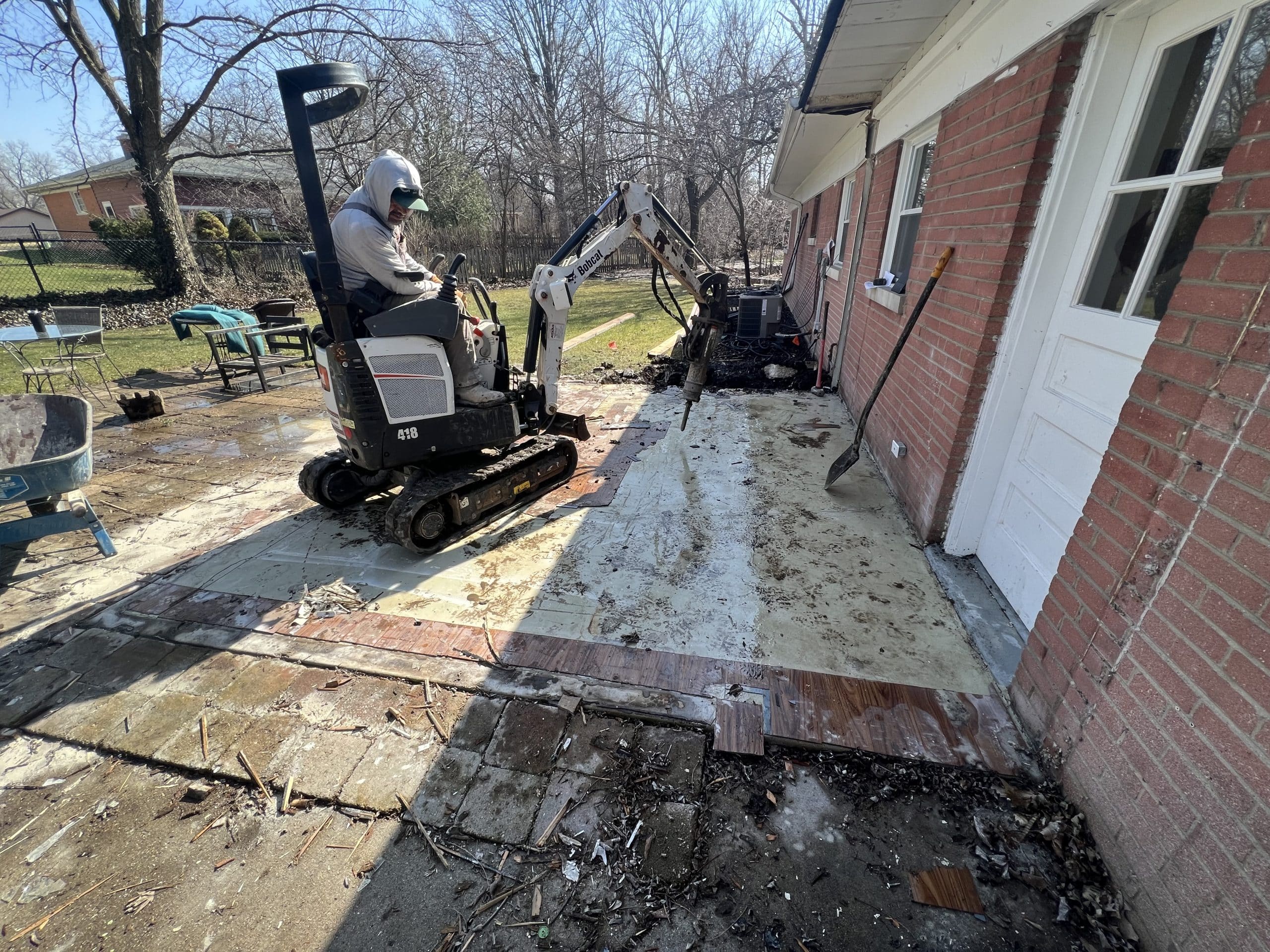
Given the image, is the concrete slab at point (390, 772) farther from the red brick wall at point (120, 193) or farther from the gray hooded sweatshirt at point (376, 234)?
the red brick wall at point (120, 193)

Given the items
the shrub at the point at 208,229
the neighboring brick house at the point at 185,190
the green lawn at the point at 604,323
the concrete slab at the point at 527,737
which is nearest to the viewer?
the concrete slab at the point at 527,737

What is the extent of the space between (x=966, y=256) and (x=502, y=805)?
361 centimetres

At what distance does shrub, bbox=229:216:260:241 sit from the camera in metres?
19.2

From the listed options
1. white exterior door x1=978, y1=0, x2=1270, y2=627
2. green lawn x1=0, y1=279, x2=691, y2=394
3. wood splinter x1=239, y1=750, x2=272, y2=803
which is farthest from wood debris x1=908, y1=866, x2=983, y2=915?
green lawn x1=0, y1=279, x2=691, y2=394

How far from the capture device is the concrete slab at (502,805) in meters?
1.82

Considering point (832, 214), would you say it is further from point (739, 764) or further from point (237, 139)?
point (237, 139)

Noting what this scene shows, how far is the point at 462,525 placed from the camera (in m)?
3.54

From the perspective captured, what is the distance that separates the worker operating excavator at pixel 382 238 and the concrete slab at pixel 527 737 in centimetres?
238

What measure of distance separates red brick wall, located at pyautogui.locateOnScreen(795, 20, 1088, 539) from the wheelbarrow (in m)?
4.97

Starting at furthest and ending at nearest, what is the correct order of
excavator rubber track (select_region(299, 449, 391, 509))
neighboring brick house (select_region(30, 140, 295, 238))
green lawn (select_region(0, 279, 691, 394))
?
neighboring brick house (select_region(30, 140, 295, 238)) < green lawn (select_region(0, 279, 691, 394)) < excavator rubber track (select_region(299, 449, 391, 509))

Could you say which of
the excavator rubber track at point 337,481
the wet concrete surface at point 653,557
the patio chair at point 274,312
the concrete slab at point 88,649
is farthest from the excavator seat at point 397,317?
the patio chair at point 274,312

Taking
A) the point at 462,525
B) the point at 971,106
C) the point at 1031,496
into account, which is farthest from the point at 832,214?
the point at 462,525

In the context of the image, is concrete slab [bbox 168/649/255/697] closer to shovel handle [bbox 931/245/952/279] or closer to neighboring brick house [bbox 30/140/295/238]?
shovel handle [bbox 931/245/952/279]

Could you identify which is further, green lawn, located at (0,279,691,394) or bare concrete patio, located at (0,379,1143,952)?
green lawn, located at (0,279,691,394)
